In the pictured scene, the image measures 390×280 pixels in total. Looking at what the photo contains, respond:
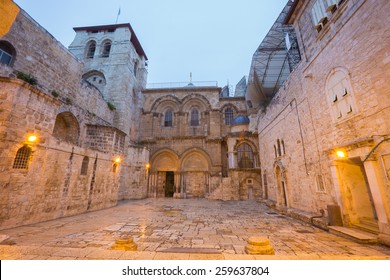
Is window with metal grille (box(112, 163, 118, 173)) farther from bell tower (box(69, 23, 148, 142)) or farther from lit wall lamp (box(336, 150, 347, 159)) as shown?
lit wall lamp (box(336, 150, 347, 159))

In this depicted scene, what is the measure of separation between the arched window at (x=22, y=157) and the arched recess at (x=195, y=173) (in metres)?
13.5

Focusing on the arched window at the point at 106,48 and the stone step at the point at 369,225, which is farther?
the arched window at the point at 106,48

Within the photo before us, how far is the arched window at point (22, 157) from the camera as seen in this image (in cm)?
622

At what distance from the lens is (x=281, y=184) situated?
10766mm

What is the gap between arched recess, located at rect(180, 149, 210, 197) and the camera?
1831 centimetres

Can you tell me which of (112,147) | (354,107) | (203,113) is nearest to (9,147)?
(112,147)

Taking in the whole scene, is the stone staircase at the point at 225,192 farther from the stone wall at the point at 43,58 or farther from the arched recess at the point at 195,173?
the stone wall at the point at 43,58

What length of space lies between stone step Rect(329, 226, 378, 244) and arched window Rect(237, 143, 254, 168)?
11430mm

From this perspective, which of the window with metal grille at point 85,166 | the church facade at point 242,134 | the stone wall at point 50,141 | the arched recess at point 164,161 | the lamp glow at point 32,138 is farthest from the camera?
the arched recess at point 164,161

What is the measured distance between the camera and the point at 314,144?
7570mm

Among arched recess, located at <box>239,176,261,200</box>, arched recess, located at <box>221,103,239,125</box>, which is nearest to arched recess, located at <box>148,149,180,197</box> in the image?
arched recess, located at <box>239,176,261,200</box>

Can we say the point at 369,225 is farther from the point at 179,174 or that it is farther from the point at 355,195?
the point at 179,174

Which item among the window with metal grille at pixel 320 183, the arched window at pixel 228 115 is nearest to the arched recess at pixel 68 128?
the window with metal grille at pixel 320 183
